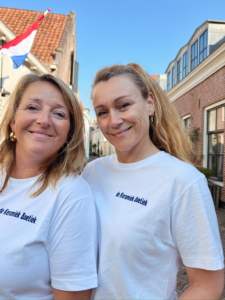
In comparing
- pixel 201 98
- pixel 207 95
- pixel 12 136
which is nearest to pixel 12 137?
pixel 12 136

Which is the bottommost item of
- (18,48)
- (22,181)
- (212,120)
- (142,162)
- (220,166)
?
(220,166)

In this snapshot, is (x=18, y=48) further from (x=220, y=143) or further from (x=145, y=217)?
(x=220, y=143)

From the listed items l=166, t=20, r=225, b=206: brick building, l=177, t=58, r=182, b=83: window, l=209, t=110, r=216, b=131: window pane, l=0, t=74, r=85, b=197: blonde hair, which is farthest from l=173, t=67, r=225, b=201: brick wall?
l=0, t=74, r=85, b=197: blonde hair

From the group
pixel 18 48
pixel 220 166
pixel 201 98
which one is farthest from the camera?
pixel 201 98

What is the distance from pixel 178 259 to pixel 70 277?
20.3 inches

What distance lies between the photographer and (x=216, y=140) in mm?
7984

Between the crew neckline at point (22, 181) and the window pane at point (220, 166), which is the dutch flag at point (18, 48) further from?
the window pane at point (220, 166)

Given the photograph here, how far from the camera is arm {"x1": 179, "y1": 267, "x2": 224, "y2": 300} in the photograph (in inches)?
41.6

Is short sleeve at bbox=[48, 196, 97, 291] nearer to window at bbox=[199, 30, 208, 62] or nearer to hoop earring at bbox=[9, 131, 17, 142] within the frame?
hoop earring at bbox=[9, 131, 17, 142]

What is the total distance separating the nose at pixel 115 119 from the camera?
1.34m

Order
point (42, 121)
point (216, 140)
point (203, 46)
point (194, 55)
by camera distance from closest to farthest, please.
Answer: point (42, 121) → point (216, 140) → point (203, 46) → point (194, 55)

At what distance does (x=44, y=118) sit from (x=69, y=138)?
244 mm

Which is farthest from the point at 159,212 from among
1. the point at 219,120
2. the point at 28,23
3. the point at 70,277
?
the point at 28,23

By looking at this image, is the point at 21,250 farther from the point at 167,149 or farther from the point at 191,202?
the point at 167,149
